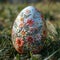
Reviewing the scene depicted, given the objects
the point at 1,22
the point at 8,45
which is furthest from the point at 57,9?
the point at 8,45

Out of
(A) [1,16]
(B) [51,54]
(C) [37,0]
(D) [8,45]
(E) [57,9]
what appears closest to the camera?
(B) [51,54]

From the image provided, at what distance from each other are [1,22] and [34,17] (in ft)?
6.69

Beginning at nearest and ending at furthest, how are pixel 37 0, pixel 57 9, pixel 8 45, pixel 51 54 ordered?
pixel 51 54
pixel 8 45
pixel 57 9
pixel 37 0

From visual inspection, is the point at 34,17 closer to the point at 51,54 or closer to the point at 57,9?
the point at 51,54

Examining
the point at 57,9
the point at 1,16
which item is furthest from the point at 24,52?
the point at 57,9

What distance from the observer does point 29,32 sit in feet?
11.1

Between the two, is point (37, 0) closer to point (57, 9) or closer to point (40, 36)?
point (57, 9)

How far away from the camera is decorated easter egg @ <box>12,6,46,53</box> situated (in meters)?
3.37

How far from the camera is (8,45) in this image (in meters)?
3.64

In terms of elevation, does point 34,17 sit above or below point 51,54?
above

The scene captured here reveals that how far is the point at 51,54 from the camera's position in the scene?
3.37m

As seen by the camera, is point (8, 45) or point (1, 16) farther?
point (1, 16)

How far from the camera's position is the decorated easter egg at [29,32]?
3.37 metres

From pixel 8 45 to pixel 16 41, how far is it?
0.24m
